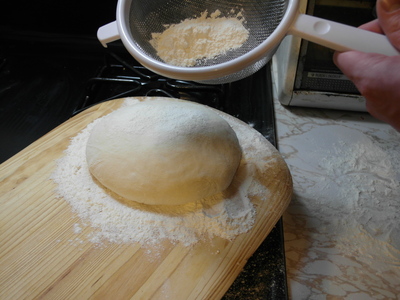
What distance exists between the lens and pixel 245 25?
758mm

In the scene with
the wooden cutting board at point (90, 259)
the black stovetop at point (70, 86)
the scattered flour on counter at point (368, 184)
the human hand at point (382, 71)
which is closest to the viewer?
the human hand at point (382, 71)

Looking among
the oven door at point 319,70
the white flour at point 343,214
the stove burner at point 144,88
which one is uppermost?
the oven door at point 319,70

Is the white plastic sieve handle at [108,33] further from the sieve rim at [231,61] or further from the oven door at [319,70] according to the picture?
the oven door at [319,70]

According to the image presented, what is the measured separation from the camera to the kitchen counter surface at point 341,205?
70cm

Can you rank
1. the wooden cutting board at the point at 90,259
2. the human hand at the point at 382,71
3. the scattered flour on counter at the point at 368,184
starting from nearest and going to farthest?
the human hand at the point at 382,71
the wooden cutting board at the point at 90,259
the scattered flour on counter at the point at 368,184

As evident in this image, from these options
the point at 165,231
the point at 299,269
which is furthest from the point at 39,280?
the point at 299,269

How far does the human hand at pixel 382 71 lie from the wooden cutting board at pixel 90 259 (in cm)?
30

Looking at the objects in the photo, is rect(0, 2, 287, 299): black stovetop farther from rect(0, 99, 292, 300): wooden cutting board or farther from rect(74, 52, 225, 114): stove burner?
rect(0, 99, 292, 300): wooden cutting board

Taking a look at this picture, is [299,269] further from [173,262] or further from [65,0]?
[65,0]

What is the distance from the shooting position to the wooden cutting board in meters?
0.61

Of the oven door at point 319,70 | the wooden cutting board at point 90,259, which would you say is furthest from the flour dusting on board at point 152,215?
the oven door at point 319,70

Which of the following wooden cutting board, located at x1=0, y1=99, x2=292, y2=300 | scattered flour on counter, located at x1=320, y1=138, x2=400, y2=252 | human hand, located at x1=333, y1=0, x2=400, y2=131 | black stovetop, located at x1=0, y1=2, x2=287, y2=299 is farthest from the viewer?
black stovetop, located at x1=0, y1=2, x2=287, y2=299

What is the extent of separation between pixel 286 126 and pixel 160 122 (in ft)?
1.67

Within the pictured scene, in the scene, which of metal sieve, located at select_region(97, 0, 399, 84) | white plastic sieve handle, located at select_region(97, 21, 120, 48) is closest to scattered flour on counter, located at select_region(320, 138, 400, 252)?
metal sieve, located at select_region(97, 0, 399, 84)
